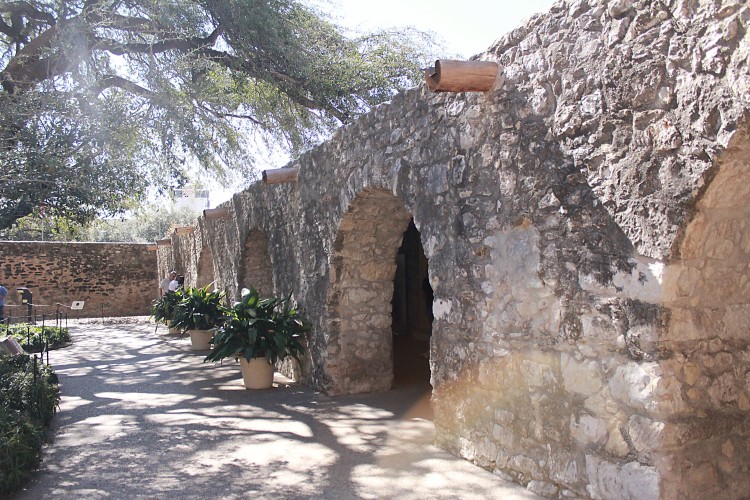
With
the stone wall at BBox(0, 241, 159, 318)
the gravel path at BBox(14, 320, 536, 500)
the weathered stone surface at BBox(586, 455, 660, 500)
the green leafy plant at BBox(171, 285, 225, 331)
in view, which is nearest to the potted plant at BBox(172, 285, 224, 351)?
the green leafy plant at BBox(171, 285, 225, 331)

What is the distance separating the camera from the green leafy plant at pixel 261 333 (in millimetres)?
6422

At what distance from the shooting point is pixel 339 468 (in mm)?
4078

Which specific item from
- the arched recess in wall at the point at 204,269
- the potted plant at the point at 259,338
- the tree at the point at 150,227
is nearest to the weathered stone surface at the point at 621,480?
the potted plant at the point at 259,338

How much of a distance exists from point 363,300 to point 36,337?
7.28 m

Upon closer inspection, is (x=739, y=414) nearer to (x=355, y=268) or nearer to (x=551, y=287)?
(x=551, y=287)

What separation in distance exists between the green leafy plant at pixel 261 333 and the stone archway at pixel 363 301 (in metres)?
0.54

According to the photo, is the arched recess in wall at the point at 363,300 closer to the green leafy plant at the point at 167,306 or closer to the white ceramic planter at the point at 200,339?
the white ceramic planter at the point at 200,339

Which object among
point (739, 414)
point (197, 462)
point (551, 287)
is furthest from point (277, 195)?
point (739, 414)

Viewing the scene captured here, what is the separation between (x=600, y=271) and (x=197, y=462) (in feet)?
9.48

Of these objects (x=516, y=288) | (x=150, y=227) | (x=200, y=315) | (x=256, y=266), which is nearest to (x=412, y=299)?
(x=256, y=266)

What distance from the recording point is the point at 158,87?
8.27 metres

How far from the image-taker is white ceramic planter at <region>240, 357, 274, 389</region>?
659 cm

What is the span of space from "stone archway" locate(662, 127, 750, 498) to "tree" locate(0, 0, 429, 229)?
220 inches

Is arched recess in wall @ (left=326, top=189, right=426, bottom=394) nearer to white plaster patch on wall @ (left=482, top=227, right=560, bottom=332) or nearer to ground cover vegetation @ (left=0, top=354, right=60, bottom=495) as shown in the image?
white plaster patch on wall @ (left=482, top=227, right=560, bottom=332)
